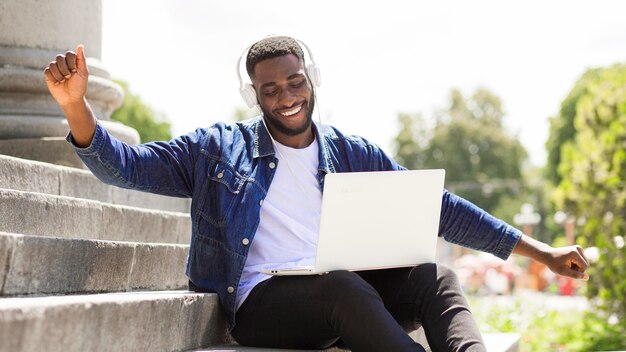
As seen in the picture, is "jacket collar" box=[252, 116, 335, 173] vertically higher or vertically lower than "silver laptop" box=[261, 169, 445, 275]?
higher

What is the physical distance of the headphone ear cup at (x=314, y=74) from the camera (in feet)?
13.0

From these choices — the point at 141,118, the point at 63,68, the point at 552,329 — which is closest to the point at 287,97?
the point at 63,68

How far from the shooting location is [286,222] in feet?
12.3

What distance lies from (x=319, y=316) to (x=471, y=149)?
5775cm

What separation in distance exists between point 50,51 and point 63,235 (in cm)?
176

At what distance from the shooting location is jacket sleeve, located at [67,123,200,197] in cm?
343

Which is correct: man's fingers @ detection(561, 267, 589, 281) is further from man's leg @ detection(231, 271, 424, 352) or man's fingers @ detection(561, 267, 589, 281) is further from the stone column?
the stone column

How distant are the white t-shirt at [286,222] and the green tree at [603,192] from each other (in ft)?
20.8

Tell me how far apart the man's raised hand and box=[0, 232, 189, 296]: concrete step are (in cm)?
49

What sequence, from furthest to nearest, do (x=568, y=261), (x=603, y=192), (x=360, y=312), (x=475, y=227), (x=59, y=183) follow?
(x=603, y=192) → (x=59, y=183) → (x=475, y=227) → (x=568, y=261) → (x=360, y=312)

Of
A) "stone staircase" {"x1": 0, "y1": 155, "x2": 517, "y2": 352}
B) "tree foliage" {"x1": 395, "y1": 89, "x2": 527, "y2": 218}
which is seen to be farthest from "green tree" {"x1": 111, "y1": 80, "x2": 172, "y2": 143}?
"stone staircase" {"x1": 0, "y1": 155, "x2": 517, "y2": 352}

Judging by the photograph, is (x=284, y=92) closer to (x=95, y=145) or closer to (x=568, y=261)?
(x=95, y=145)

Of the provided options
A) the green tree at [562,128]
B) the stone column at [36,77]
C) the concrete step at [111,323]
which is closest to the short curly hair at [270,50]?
the concrete step at [111,323]

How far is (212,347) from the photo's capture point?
11.7 ft
